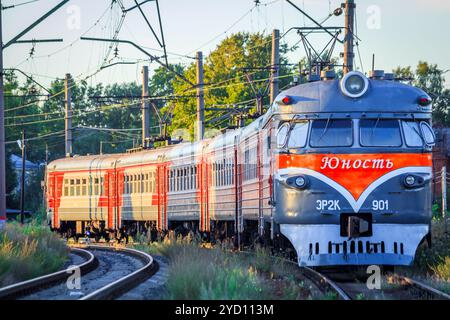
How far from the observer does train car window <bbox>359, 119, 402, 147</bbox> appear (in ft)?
55.0

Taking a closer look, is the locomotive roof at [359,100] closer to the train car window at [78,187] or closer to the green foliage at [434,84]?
the train car window at [78,187]

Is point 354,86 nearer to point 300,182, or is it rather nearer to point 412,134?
point 412,134

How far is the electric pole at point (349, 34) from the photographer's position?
24.7 metres

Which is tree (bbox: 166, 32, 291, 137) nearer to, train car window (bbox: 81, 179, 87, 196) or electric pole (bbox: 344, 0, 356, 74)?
train car window (bbox: 81, 179, 87, 196)

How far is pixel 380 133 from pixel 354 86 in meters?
0.89

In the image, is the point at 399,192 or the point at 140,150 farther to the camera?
the point at 140,150

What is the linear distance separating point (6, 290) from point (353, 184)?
5.71 metres

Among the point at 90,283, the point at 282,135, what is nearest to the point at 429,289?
the point at 282,135

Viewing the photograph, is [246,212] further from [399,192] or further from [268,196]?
[399,192]

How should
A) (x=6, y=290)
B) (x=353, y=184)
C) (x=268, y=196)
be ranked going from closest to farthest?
(x=6, y=290), (x=353, y=184), (x=268, y=196)

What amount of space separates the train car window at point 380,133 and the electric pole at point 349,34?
705cm

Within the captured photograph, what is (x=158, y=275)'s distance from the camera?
1908cm

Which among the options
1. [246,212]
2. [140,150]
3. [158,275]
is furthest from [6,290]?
[140,150]

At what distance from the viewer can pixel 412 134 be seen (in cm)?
1683
